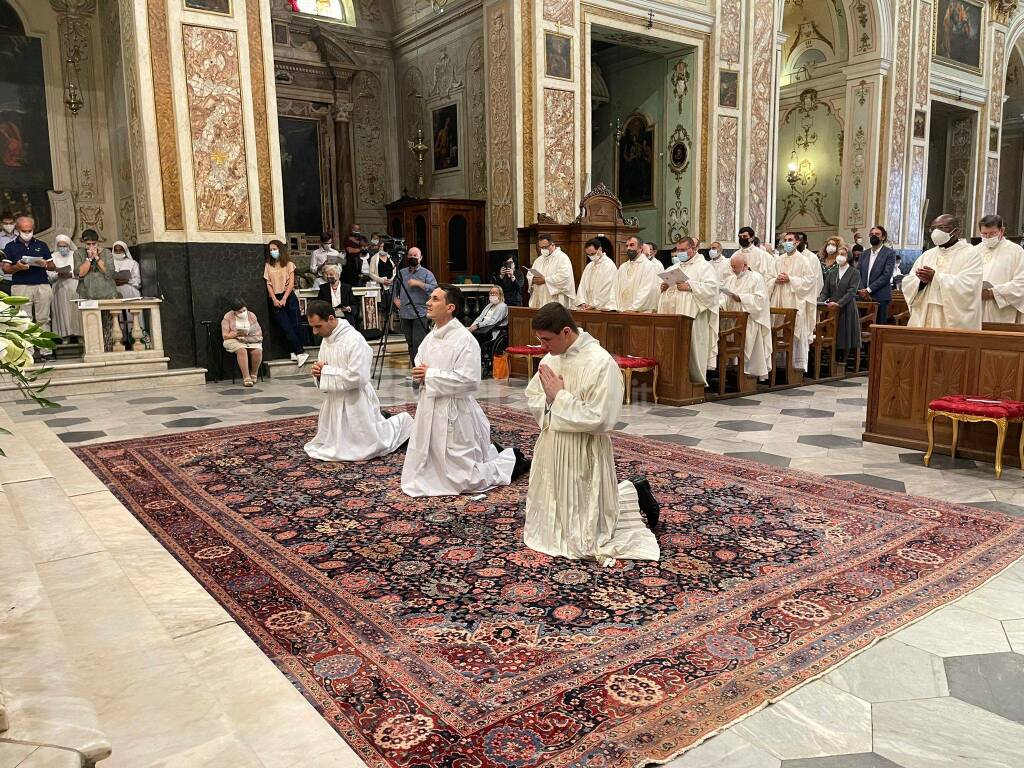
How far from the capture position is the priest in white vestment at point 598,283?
392 inches

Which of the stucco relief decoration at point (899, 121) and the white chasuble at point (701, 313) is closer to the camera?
the white chasuble at point (701, 313)

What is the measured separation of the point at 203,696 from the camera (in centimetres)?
216

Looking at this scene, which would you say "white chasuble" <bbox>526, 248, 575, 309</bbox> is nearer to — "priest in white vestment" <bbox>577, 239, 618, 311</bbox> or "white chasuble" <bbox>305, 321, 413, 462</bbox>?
"priest in white vestment" <bbox>577, 239, 618, 311</bbox>

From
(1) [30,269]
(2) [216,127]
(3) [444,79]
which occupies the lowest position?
(1) [30,269]

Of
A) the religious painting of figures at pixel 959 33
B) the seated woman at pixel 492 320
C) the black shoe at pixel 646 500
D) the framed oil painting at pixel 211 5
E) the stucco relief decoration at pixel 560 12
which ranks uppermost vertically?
the religious painting of figures at pixel 959 33

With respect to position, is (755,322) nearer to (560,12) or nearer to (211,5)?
(560,12)

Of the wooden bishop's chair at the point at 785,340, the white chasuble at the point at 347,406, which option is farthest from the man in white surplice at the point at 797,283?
the white chasuble at the point at 347,406

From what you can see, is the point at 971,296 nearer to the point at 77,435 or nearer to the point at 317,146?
the point at 77,435

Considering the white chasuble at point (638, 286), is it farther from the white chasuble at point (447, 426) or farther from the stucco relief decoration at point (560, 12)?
the stucco relief decoration at point (560, 12)

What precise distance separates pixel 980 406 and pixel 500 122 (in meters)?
9.63

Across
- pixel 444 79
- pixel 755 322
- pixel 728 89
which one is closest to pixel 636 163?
pixel 728 89

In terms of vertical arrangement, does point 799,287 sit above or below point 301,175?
below

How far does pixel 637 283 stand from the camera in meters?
9.70

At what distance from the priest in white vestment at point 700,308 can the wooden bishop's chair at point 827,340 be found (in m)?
2.01
